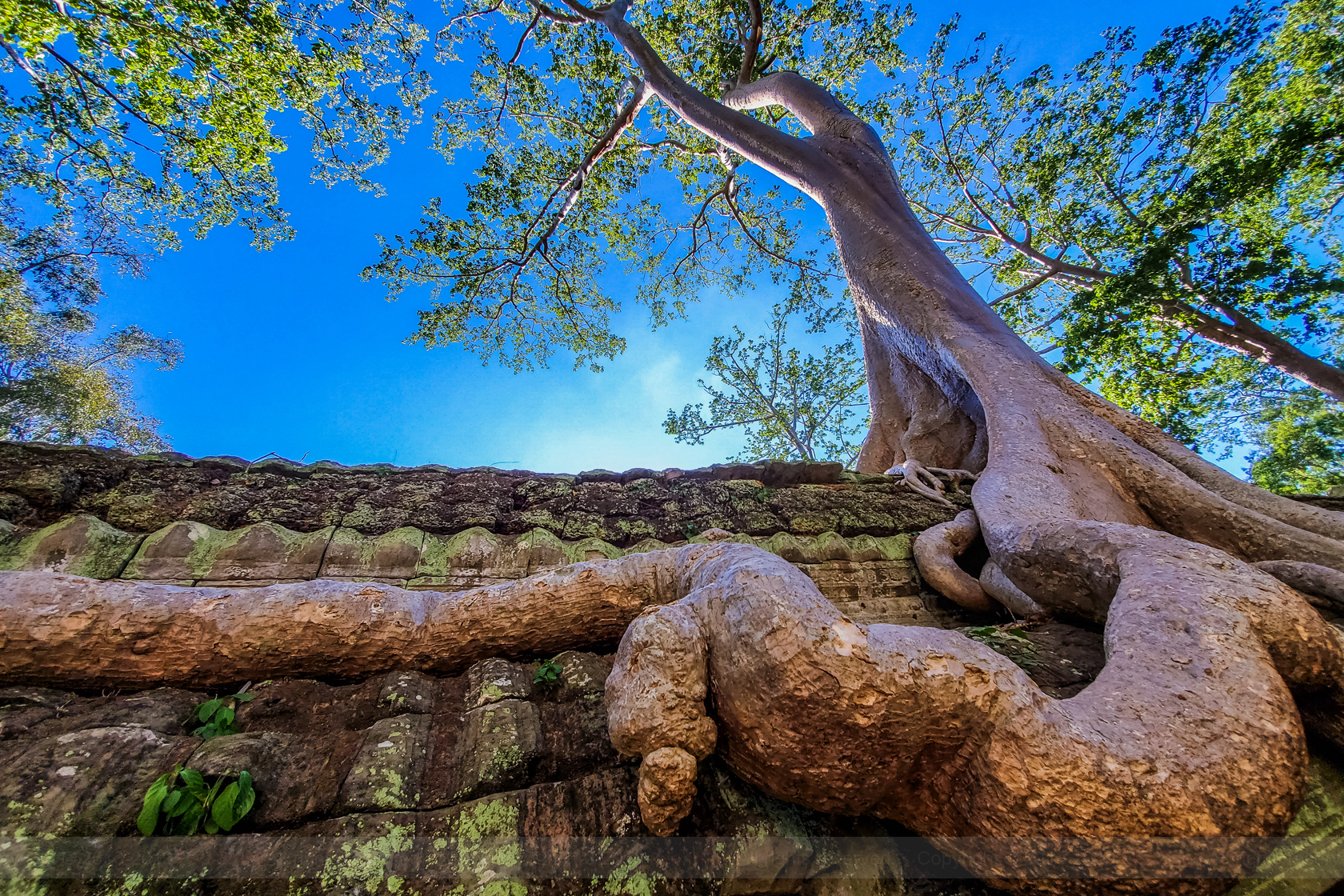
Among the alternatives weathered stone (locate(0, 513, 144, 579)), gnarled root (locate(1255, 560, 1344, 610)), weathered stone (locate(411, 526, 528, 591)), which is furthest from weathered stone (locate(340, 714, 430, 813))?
gnarled root (locate(1255, 560, 1344, 610))

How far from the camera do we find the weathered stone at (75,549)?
160 centimetres

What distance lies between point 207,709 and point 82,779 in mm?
263

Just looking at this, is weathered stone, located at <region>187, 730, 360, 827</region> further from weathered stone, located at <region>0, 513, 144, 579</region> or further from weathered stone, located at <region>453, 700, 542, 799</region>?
weathered stone, located at <region>0, 513, 144, 579</region>

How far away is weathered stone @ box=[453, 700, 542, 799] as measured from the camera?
1.10 m

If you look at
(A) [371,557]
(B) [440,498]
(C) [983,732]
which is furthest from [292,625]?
(C) [983,732]

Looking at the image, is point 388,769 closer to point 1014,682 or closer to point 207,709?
point 207,709

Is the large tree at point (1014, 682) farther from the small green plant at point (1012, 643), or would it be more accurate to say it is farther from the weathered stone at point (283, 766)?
the weathered stone at point (283, 766)

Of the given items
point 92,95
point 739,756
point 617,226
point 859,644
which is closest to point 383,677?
point 739,756

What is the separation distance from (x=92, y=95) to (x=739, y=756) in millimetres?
8876

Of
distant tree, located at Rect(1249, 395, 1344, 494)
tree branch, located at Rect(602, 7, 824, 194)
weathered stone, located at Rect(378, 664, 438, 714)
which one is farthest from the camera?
distant tree, located at Rect(1249, 395, 1344, 494)

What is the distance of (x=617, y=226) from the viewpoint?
344 inches

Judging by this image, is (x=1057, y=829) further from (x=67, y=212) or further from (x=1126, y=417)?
(x=67, y=212)

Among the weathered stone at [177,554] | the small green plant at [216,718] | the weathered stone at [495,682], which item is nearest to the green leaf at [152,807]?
the small green plant at [216,718]

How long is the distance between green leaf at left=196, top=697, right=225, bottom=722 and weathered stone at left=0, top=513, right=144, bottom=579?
0.81m
